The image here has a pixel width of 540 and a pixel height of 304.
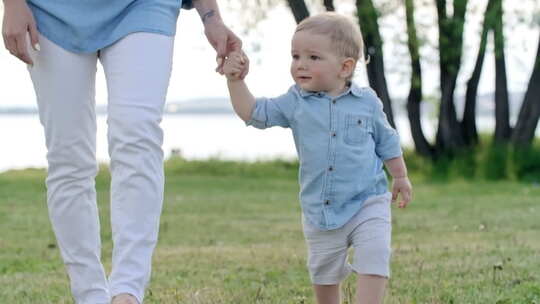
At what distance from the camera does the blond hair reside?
3.97 metres

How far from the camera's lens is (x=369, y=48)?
18.1 m

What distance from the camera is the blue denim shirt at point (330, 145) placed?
3.96 m

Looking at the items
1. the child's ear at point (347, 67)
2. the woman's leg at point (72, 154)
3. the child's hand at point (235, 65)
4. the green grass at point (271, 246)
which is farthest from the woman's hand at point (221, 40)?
the green grass at point (271, 246)

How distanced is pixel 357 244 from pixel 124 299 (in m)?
1.06

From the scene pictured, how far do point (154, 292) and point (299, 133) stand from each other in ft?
6.18

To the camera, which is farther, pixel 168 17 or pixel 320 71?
pixel 320 71

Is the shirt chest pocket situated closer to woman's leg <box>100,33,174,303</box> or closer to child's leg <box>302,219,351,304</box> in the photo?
child's leg <box>302,219,351,304</box>

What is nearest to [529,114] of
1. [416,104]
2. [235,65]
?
[416,104]

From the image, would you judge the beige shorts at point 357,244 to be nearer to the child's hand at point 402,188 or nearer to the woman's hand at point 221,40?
the child's hand at point 402,188

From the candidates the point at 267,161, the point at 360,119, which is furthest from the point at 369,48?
the point at 360,119

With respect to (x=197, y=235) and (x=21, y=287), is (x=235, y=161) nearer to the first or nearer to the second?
(x=197, y=235)

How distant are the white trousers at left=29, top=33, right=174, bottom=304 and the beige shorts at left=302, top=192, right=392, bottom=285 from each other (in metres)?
0.80

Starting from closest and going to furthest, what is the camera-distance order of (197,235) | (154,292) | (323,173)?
(323,173)
(154,292)
(197,235)

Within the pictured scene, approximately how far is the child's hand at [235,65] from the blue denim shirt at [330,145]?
165mm
